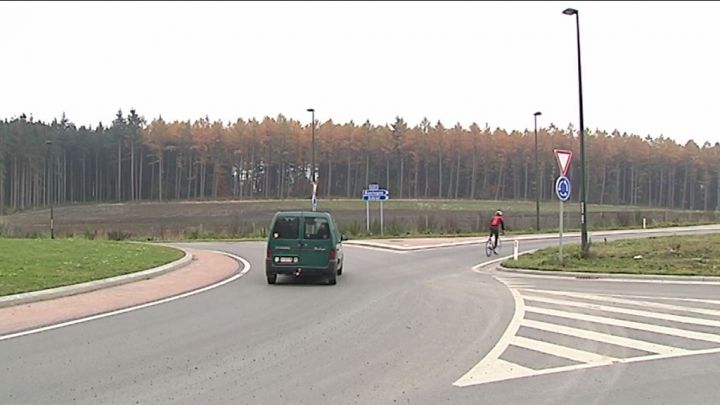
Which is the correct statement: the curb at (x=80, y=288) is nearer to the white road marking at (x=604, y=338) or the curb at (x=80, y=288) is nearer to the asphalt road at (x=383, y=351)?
the asphalt road at (x=383, y=351)

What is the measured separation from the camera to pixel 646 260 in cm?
2161

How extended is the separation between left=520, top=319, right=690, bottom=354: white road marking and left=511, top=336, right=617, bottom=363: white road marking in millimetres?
802

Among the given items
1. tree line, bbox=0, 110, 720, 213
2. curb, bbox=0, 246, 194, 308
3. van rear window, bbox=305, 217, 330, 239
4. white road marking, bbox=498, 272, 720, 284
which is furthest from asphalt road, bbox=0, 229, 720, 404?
tree line, bbox=0, 110, 720, 213

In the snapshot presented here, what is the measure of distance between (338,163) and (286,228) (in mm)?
104321

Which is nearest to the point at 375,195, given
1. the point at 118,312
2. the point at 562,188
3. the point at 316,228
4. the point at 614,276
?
the point at 562,188

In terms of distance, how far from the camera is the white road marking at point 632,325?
10172 mm

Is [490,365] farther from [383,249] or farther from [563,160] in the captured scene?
[383,249]

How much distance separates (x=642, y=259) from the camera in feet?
71.7

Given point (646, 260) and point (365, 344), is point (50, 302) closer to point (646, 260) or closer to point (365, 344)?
point (365, 344)

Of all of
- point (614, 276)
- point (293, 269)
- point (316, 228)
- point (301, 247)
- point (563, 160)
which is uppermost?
point (563, 160)

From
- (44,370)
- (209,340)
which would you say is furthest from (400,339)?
(44,370)

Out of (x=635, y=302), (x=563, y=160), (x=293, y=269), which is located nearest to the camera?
(x=635, y=302)

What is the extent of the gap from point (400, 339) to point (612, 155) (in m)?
127

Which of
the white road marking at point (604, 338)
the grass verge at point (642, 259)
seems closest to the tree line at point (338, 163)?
the grass verge at point (642, 259)
